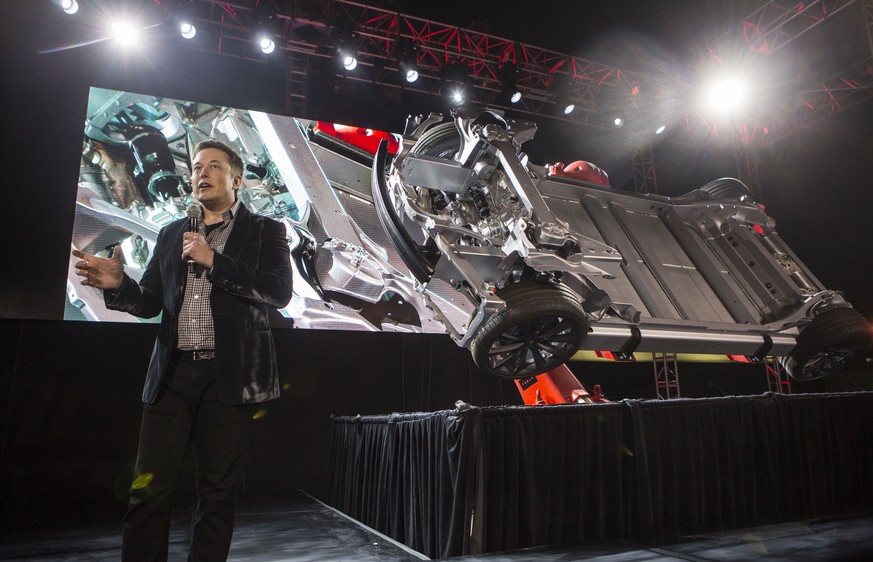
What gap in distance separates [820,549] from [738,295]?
1.61 meters

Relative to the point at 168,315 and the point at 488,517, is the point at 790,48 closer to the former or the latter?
the point at 488,517

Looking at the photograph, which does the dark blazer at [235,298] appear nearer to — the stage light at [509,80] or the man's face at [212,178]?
the man's face at [212,178]

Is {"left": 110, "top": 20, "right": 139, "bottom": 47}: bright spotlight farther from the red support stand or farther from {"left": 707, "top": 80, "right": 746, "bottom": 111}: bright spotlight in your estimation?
{"left": 707, "top": 80, "right": 746, "bottom": 111}: bright spotlight

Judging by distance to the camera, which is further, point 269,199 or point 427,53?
point 427,53

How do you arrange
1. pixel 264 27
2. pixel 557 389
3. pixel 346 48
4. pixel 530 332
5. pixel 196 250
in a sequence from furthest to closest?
pixel 346 48, pixel 264 27, pixel 557 389, pixel 530 332, pixel 196 250

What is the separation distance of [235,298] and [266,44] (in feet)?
17.6

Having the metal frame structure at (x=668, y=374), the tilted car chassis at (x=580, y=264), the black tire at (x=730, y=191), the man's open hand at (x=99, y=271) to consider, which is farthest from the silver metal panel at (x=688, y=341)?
the metal frame structure at (x=668, y=374)

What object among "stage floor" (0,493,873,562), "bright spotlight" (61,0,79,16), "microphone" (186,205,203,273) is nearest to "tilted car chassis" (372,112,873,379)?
"stage floor" (0,493,873,562)

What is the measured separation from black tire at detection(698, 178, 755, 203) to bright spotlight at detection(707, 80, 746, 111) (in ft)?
15.6

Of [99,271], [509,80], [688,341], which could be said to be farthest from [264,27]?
[688,341]

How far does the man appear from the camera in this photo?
1.50m

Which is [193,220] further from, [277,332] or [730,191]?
[277,332]

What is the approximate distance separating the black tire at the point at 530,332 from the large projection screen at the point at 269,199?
2178mm

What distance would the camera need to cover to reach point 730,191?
4086 millimetres
